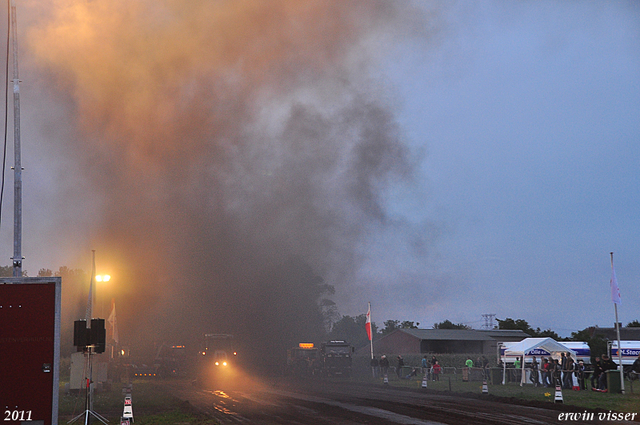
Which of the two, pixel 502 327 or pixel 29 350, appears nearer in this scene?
pixel 29 350

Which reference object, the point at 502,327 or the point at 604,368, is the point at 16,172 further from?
the point at 502,327

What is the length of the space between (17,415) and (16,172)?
1210 cm

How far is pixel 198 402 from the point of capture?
26719 millimetres

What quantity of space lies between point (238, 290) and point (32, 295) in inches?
3103

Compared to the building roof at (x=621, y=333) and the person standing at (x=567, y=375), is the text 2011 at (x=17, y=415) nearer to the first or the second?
the person standing at (x=567, y=375)

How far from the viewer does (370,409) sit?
74.9 feet

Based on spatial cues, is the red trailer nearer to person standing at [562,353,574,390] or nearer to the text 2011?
the text 2011

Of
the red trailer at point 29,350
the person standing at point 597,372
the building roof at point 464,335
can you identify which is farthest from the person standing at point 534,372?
the building roof at point 464,335

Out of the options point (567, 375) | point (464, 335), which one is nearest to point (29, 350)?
point (567, 375)

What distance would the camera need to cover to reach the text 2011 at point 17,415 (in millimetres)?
11180

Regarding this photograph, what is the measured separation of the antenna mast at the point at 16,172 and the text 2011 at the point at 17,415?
8.87m

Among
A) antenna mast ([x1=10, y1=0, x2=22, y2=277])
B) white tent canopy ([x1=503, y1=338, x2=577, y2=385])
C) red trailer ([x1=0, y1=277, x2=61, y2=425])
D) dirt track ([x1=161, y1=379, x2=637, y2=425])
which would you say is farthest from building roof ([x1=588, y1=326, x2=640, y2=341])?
red trailer ([x1=0, y1=277, x2=61, y2=425])

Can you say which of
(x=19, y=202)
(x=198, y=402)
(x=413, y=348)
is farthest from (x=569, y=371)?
(x=413, y=348)

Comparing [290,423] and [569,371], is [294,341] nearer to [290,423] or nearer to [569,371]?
[569,371]
